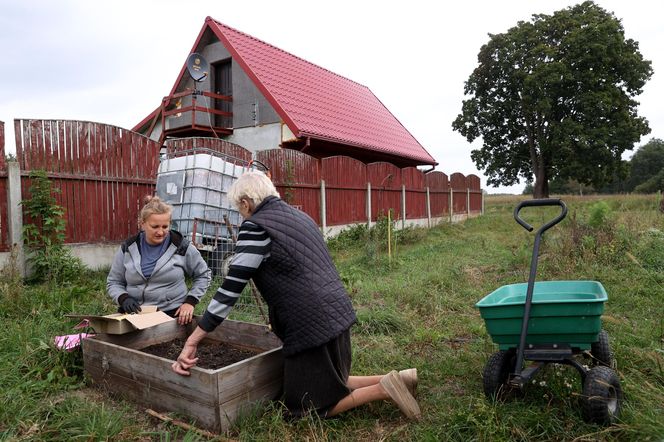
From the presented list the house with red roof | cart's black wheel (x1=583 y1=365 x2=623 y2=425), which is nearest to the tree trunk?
the house with red roof

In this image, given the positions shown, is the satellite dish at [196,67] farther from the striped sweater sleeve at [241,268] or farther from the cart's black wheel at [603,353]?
the cart's black wheel at [603,353]

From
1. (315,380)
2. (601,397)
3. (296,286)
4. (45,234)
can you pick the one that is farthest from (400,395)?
(45,234)

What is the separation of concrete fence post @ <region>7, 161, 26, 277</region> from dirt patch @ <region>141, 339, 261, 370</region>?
3471 mm

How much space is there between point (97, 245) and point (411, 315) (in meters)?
4.65

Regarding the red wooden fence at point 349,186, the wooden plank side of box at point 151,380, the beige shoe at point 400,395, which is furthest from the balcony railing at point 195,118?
the beige shoe at point 400,395

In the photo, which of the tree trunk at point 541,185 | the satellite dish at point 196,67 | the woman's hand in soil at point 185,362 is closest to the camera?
the woman's hand in soil at point 185,362

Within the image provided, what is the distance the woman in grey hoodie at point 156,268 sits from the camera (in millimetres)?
3613

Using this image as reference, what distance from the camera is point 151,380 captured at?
2852mm

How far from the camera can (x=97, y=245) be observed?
6820mm

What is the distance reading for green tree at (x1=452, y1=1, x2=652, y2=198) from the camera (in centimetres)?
2689

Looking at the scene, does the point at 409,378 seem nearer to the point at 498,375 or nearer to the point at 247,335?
the point at 498,375

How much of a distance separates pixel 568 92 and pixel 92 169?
2807 centimetres

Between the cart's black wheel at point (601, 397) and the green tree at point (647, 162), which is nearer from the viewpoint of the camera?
the cart's black wheel at point (601, 397)

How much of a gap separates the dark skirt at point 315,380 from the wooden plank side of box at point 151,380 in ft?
1.42
